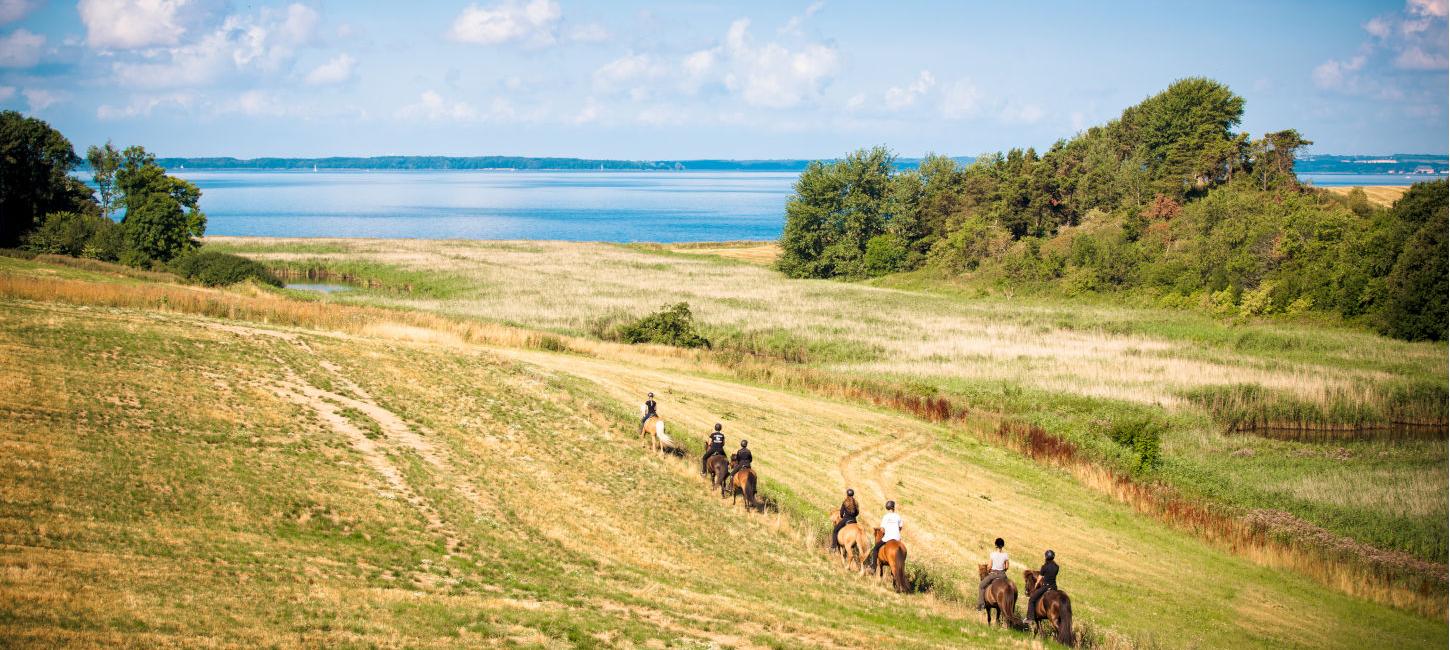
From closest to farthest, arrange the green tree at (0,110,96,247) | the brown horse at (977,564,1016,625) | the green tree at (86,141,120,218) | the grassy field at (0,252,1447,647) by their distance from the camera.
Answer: the grassy field at (0,252,1447,647) → the brown horse at (977,564,1016,625) → the green tree at (0,110,96,247) → the green tree at (86,141,120,218)

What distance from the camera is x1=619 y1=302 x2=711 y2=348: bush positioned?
56.9 metres

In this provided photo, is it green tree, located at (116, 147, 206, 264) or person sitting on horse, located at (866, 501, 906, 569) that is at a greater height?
green tree, located at (116, 147, 206, 264)

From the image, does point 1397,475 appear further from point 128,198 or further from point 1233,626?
point 128,198

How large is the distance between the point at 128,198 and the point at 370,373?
62.6m

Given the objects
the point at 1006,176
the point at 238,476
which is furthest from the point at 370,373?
the point at 1006,176

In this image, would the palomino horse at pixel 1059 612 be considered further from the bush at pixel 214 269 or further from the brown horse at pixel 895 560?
the bush at pixel 214 269

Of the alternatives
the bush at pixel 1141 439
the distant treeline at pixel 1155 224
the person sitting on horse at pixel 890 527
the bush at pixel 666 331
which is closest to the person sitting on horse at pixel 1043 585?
the person sitting on horse at pixel 890 527

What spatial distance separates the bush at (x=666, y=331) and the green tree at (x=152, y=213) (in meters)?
40.4

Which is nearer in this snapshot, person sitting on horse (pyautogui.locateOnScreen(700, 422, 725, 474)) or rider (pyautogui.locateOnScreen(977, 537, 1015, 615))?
rider (pyautogui.locateOnScreen(977, 537, 1015, 615))

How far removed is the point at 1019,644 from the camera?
57.0ft

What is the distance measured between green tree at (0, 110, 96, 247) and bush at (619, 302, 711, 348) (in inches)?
1978

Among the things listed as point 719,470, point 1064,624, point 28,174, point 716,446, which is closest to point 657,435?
point 716,446

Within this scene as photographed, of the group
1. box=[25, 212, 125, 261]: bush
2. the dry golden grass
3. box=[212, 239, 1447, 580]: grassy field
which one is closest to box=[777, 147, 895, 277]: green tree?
box=[212, 239, 1447, 580]: grassy field

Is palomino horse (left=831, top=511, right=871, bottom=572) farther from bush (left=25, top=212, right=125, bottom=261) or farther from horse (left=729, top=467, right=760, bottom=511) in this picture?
bush (left=25, top=212, right=125, bottom=261)
